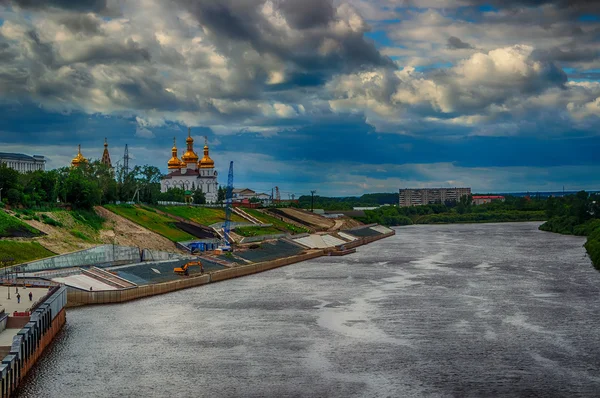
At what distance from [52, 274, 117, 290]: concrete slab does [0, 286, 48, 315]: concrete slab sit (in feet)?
14.6

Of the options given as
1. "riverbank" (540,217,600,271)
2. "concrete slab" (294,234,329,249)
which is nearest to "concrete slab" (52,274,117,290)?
"concrete slab" (294,234,329,249)

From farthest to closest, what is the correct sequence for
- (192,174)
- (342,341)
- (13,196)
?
(192,174)
(13,196)
(342,341)

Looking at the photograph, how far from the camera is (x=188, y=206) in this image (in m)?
118

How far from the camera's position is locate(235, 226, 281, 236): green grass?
104750mm

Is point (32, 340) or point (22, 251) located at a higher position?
point (22, 251)

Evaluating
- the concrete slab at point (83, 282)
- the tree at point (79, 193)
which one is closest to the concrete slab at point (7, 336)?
the concrete slab at point (83, 282)

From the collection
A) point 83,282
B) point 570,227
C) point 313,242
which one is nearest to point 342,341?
point 83,282

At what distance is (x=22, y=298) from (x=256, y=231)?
67.4 m

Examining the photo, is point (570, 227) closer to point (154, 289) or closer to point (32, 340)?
point (154, 289)

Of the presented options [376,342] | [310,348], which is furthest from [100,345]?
[376,342]

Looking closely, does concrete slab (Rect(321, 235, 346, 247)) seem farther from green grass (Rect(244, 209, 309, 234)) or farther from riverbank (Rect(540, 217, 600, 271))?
riverbank (Rect(540, 217, 600, 271))

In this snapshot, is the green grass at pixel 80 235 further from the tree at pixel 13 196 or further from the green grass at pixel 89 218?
the tree at pixel 13 196

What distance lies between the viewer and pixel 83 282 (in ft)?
174

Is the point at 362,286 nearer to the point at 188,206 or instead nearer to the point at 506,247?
the point at 506,247
